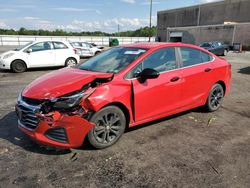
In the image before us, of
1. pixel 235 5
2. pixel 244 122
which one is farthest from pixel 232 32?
pixel 244 122

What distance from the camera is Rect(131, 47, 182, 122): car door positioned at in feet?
12.9

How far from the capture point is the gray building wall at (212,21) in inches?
1534

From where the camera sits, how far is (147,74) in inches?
151

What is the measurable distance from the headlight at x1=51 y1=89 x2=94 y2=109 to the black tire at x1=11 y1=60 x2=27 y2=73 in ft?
28.6

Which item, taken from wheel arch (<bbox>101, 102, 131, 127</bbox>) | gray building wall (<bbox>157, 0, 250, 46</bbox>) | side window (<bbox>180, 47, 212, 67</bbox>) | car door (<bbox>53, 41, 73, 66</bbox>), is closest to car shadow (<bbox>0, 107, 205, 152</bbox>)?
wheel arch (<bbox>101, 102, 131, 127</bbox>)

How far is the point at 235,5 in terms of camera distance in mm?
45969

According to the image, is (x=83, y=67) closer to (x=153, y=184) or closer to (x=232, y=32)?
(x=153, y=184)

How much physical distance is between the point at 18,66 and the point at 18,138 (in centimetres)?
787

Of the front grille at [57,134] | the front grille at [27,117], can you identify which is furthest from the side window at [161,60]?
the front grille at [27,117]

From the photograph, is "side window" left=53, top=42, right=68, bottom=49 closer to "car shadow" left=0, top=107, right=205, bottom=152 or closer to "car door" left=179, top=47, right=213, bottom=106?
"car shadow" left=0, top=107, right=205, bottom=152

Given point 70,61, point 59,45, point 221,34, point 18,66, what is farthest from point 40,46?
point 221,34

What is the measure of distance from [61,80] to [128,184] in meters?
1.88

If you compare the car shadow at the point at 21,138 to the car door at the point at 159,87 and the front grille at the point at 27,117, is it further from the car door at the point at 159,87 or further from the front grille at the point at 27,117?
the car door at the point at 159,87

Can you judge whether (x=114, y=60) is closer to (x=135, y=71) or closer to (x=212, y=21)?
(x=135, y=71)
